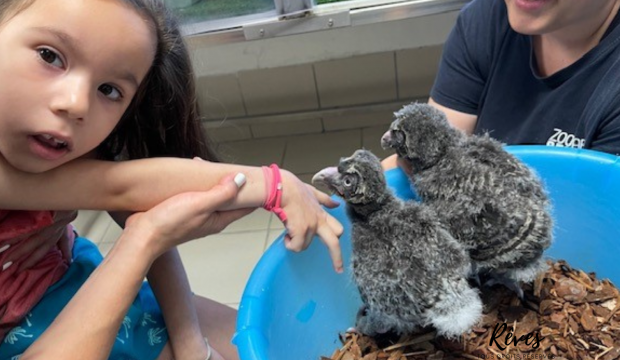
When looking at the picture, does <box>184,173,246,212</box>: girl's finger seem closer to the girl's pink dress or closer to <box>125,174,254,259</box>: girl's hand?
<box>125,174,254,259</box>: girl's hand

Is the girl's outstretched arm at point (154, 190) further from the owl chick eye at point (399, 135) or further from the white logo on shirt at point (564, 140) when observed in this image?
the white logo on shirt at point (564, 140)

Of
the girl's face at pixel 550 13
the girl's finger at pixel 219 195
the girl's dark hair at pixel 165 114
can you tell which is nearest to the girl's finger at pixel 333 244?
the girl's finger at pixel 219 195

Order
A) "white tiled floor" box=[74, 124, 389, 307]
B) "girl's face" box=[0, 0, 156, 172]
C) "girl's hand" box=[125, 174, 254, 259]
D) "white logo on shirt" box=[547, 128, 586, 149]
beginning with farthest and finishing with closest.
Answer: "white tiled floor" box=[74, 124, 389, 307] → "white logo on shirt" box=[547, 128, 586, 149] → "girl's hand" box=[125, 174, 254, 259] → "girl's face" box=[0, 0, 156, 172]

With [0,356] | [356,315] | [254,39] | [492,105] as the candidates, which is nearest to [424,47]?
[254,39]

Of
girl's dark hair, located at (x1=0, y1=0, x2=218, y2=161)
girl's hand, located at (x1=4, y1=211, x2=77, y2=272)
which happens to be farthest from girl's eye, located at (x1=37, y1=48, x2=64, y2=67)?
girl's hand, located at (x1=4, y1=211, x2=77, y2=272)

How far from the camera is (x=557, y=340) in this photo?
77cm

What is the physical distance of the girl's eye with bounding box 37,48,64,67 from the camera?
0.64m

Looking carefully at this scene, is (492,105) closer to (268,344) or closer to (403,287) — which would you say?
(403,287)

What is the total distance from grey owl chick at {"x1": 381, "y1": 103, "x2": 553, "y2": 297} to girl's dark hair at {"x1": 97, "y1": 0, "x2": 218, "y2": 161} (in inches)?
12.5

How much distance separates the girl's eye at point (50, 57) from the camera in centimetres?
64

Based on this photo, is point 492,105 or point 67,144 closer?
point 67,144

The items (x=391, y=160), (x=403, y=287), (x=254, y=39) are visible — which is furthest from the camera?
(x=254, y=39)

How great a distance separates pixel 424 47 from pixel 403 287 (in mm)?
1176

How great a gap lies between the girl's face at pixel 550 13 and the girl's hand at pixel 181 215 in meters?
0.45
